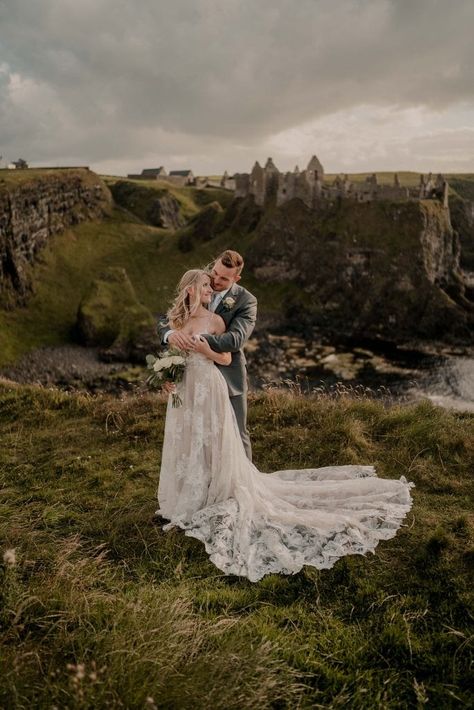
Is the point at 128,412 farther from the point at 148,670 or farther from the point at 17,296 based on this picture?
the point at 17,296

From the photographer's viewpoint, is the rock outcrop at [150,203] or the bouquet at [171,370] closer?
the bouquet at [171,370]

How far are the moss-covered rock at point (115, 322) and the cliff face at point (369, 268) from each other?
73.0 feet

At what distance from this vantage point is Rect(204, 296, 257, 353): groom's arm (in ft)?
25.9

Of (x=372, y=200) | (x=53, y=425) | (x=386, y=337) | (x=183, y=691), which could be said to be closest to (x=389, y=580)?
(x=183, y=691)

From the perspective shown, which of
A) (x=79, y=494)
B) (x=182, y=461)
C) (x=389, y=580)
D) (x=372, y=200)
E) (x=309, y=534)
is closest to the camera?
(x=389, y=580)

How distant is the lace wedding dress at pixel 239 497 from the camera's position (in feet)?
23.9

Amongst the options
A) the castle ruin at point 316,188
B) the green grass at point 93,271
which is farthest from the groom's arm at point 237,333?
the castle ruin at point 316,188

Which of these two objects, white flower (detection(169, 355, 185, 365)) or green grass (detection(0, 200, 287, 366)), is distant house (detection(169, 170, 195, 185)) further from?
white flower (detection(169, 355, 185, 365))

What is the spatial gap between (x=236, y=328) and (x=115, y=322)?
4864cm

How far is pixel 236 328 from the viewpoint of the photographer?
8.09m

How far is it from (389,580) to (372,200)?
→ 77.9 metres

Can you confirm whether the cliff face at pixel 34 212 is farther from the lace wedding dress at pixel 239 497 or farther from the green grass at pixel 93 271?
the lace wedding dress at pixel 239 497

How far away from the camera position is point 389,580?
20.9 ft

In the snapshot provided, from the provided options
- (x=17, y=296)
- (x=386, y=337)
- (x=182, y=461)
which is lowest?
(x=386, y=337)
